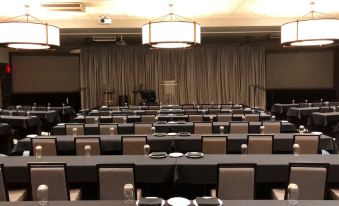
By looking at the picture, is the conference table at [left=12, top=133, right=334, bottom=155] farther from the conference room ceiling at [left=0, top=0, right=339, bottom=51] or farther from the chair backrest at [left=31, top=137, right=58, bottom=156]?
the conference room ceiling at [left=0, top=0, right=339, bottom=51]

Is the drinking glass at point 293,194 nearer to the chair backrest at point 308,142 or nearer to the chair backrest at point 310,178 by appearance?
the chair backrest at point 310,178

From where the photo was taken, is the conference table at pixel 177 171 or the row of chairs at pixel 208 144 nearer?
the conference table at pixel 177 171

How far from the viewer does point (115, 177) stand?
3.42m

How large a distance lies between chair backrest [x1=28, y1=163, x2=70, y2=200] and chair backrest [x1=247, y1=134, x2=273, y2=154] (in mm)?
2647

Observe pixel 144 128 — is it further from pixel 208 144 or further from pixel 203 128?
pixel 208 144

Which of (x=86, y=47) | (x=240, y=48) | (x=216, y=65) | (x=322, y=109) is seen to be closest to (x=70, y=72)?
(x=86, y=47)

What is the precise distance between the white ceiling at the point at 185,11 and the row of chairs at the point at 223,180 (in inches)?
214

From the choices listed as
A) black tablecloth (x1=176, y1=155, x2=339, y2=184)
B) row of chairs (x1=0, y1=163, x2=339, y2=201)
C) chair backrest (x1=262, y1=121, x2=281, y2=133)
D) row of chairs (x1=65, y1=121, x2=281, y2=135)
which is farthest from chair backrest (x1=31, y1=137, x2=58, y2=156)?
chair backrest (x1=262, y1=121, x2=281, y2=133)

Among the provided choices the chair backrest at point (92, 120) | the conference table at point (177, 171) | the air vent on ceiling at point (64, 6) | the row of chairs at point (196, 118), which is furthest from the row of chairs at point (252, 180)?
the air vent on ceiling at point (64, 6)

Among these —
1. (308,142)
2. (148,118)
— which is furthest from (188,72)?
(308,142)

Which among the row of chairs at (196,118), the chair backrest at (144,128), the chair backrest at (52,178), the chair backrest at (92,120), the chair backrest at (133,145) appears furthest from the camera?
→ the chair backrest at (92,120)

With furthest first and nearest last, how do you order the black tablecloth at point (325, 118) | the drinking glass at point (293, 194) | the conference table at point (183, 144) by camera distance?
1. the black tablecloth at point (325, 118)
2. the conference table at point (183, 144)
3. the drinking glass at point (293, 194)

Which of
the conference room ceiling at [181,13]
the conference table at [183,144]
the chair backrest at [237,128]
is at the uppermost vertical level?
the conference room ceiling at [181,13]

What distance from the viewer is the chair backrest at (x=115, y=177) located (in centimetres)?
342
